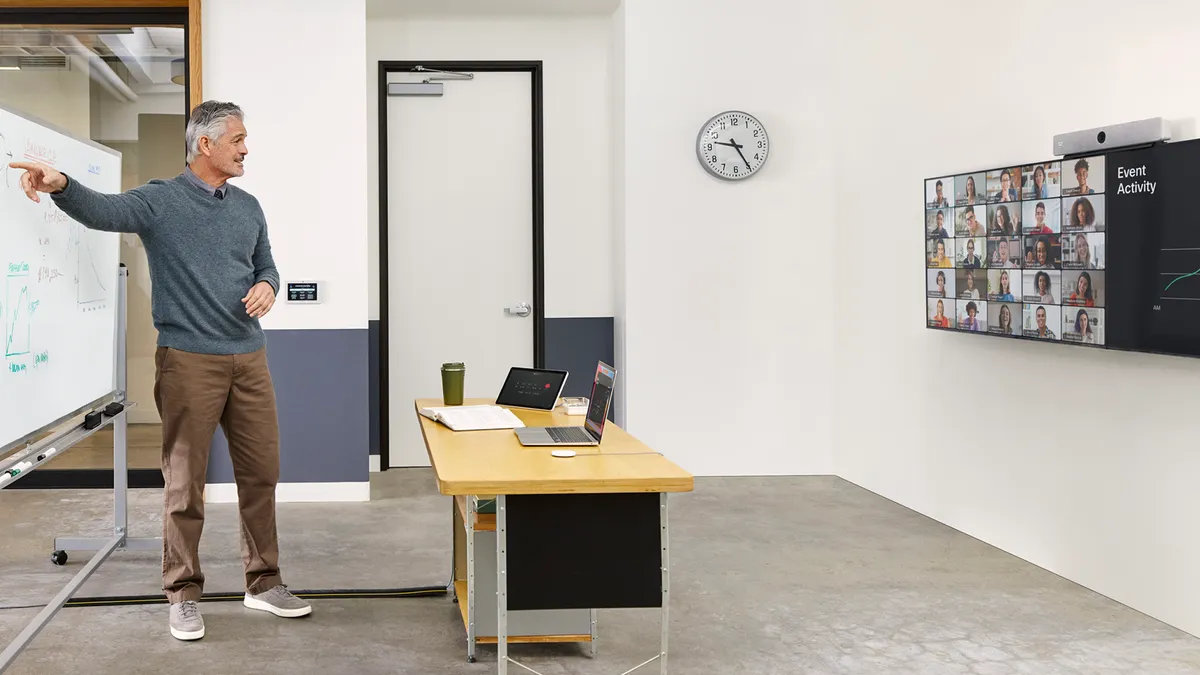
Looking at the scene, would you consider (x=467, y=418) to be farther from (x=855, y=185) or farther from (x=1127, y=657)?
(x=855, y=185)

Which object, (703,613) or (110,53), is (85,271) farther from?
(110,53)

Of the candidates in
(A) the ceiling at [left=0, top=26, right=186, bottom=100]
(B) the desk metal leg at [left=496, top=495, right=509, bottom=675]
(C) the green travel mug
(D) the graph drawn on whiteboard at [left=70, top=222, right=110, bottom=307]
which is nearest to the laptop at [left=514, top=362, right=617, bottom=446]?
(B) the desk metal leg at [left=496, top=495, right=509, bottom=675]

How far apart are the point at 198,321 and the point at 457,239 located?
304 cm

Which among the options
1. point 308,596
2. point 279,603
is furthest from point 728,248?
point 279,603

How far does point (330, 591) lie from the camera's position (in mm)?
3738

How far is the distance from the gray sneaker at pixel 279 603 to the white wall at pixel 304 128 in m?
2.06

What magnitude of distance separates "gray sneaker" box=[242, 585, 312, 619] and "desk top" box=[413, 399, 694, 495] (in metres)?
0.86

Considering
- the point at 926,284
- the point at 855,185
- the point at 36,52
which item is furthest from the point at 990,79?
the point at 36,52

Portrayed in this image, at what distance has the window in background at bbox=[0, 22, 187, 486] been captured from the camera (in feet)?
18.1

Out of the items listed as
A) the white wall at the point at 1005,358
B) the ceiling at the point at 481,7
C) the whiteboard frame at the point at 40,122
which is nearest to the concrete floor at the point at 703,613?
the white wall at the point at 1005,358

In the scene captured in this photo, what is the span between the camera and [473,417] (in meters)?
3.35

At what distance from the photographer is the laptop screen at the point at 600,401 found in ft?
9.48

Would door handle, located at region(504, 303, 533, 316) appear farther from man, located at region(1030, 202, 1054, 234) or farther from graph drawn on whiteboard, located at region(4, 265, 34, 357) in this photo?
graph drawn on whiteboard, located at region(4, 265, 34, 357)

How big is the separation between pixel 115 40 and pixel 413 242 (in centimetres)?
192
